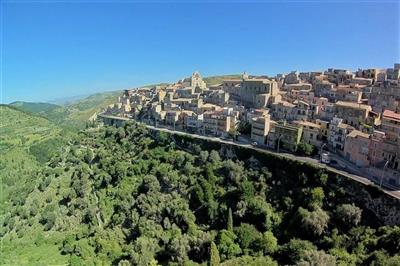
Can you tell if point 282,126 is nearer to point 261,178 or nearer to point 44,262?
point 261,178

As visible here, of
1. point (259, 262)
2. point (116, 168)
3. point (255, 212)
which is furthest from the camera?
point (116, 168)

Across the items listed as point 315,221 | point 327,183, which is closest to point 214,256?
point 315,221

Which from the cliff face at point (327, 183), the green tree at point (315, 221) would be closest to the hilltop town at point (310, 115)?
the cliff face at point (327, 183)

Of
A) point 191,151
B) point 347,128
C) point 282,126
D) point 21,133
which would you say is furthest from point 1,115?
point 347,128

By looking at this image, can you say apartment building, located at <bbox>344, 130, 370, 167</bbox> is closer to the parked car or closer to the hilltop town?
the hilltop town

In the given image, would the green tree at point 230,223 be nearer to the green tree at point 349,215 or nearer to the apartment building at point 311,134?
the green tree at point 349,215

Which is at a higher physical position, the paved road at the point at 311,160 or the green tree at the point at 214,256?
the paved road at the point at 311,160

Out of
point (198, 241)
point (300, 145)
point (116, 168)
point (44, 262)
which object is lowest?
point (44, 262)

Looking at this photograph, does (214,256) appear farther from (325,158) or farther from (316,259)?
(325,158)
